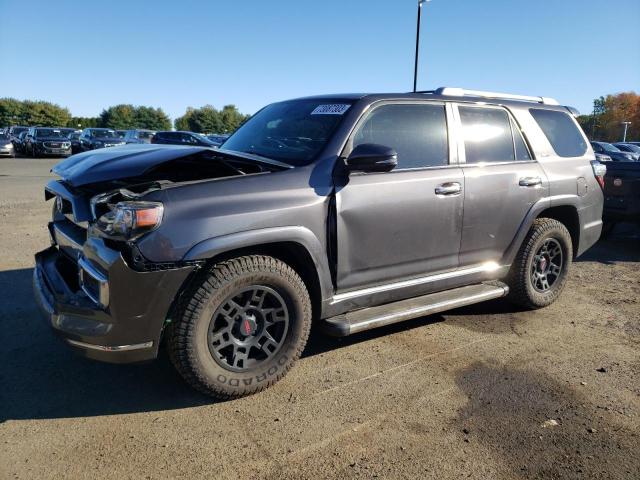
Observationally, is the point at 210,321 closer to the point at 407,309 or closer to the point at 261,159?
the point at 261,159

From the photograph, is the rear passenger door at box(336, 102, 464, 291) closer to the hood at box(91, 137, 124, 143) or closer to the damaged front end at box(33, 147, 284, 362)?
the damaged front end at box(33, 147, 284, 362)

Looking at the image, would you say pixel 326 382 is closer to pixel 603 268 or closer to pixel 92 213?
pixel 92 213

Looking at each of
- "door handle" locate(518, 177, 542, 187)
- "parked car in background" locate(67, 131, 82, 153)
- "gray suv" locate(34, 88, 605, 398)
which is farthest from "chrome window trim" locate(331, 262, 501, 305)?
"parked car in background" locate(67, 131, 82, 153)

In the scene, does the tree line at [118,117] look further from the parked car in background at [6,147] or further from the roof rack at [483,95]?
the roof rack at [483,95]

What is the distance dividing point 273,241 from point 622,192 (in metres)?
6.84

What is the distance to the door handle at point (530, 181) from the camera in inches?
172

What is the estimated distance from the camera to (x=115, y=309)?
2.68m

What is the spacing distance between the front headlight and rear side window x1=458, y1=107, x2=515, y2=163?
8.43ft

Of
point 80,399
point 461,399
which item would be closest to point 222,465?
point 80,399

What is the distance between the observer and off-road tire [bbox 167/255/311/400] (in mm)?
2850

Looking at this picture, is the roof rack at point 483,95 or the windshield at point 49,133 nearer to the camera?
the roof rack at point 483,95

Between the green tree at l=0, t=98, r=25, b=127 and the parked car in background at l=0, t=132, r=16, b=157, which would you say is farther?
the green tree at l=0, t=98, r=25, b=127

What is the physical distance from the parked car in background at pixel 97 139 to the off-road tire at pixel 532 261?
24.8 m

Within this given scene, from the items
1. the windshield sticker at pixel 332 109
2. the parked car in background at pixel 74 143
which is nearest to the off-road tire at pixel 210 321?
the windshield sticker at pixel 332 109
